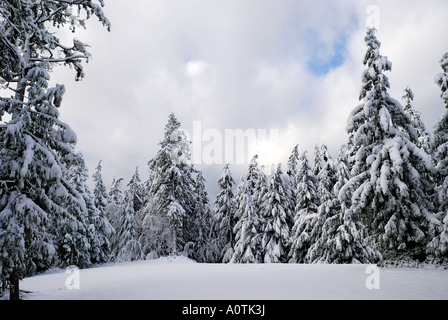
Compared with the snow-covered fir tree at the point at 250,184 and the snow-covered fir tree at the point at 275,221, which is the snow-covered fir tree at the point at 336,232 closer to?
the snow-covered fir tree at the point at 275,221

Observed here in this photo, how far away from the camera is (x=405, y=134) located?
47.8 feet

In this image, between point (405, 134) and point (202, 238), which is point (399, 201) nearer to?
point (405, 134)

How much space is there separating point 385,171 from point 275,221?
17401 mm

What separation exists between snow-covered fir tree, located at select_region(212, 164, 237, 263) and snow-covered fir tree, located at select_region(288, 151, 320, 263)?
9.64 metres

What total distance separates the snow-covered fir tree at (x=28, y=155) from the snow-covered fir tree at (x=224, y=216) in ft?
Answer: 89.1

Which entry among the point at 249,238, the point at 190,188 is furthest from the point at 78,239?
the point at 249,238

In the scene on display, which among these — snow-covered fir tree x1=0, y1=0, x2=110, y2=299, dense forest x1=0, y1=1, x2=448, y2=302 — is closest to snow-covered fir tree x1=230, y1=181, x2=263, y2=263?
dense forest x1=0, y1=1, x2=448, y2=302

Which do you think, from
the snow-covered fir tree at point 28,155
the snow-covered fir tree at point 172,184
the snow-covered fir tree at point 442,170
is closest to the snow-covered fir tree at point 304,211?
the snow-covered fir tree at point 172,184

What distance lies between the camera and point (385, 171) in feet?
44.2

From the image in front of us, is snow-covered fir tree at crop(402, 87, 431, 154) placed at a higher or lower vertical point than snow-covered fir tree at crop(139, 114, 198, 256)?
higher

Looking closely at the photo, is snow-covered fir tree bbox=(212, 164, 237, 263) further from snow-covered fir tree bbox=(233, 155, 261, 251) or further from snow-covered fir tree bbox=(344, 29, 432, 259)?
snow-covered fir tree bbox=(344, 29, 432, 259)

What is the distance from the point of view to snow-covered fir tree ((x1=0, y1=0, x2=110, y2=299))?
8.05 m

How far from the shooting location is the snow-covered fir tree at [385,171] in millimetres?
13297
